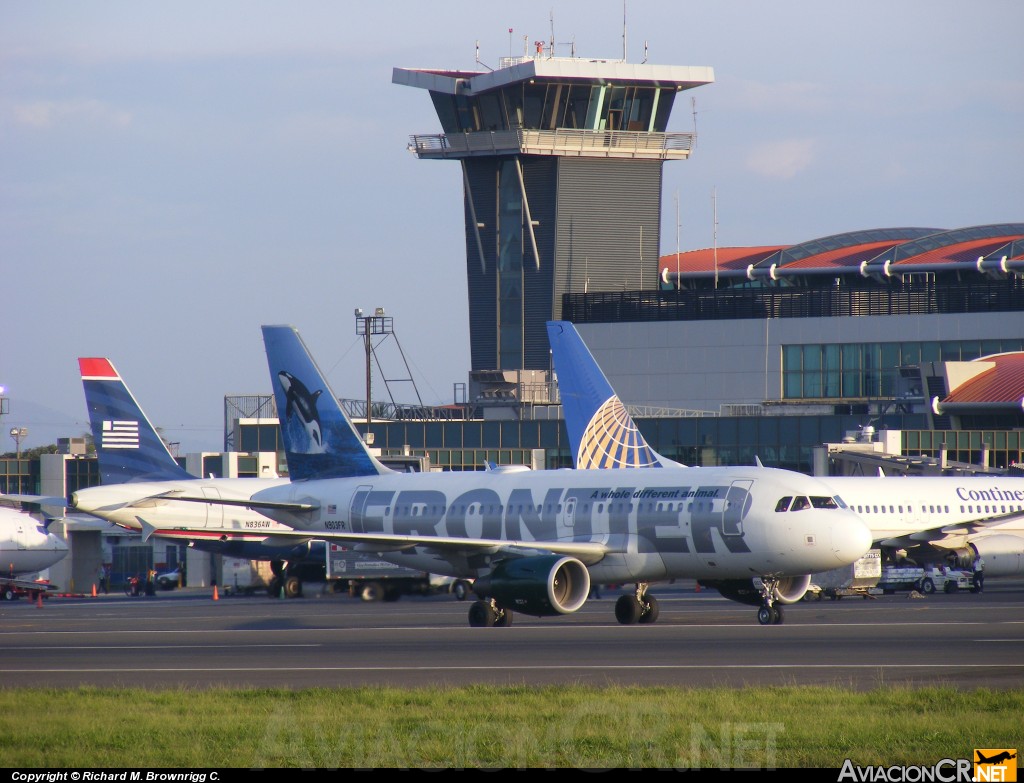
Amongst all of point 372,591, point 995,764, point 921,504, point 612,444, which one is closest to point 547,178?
point 612,444

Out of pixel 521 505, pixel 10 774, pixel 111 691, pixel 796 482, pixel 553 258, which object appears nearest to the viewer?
pixel 10 774

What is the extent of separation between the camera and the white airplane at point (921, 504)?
5344 centimetres

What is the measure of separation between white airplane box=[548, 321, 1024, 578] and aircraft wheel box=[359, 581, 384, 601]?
9.28 metres

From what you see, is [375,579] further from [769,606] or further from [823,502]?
[823,502]

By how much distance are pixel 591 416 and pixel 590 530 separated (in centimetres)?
2252

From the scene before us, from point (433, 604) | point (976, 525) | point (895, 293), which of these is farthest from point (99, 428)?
point (895, 293)

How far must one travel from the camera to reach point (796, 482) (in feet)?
116

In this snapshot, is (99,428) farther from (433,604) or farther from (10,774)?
(10,774)

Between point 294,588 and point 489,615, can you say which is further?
point 294,588

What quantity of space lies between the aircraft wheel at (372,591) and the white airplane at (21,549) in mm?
23538

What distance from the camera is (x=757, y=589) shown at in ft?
123

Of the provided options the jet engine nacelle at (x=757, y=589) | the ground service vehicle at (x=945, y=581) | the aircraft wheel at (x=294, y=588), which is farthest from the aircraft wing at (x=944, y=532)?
the aircraft wheel at (x=294, y=588)

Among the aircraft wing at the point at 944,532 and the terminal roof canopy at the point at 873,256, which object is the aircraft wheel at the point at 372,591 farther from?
the terminal roof canopy at the point at 873,256

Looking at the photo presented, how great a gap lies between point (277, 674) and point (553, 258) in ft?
294
